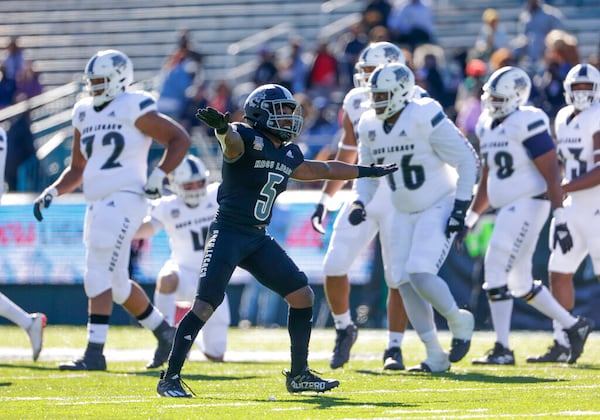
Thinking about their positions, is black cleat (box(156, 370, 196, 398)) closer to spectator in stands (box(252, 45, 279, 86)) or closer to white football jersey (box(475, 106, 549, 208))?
white football jersey (box(475, 106, 549, 208))

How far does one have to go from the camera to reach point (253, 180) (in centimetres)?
737

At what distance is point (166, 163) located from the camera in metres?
9.69

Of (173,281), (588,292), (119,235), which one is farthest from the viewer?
(588,292)

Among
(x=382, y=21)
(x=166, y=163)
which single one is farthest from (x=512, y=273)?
(x=382, y=21)

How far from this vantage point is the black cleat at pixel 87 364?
9375mm

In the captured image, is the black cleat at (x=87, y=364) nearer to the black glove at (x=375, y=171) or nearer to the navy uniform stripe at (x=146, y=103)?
the navy uniform stripe at (x=146, y=103)

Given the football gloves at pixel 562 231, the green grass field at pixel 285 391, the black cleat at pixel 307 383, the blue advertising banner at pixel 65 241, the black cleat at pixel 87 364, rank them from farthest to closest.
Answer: the blue advertising banner at pixel 65 241 → the football gloves at pixel 562 231 → the black cleat at pixel 87 364 → the black cleat at pixel 307 383 → the green grass field at pixel 285 391

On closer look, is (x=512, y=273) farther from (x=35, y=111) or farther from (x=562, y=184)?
(x=35, y=111)

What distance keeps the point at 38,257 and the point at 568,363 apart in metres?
7.47

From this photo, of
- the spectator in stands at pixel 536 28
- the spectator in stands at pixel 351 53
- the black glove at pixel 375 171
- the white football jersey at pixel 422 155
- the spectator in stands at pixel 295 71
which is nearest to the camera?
the black glove at pixel 375 171

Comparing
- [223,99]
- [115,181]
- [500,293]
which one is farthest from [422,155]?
[223,99]

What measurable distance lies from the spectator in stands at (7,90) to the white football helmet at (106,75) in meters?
9.61

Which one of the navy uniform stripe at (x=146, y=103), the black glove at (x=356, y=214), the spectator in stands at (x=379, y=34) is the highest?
the spectator in stands at (x=379, y=34)

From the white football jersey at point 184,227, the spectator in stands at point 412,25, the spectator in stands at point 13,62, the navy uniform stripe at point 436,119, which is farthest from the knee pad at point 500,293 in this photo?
the spectator in stands at point 13,62
